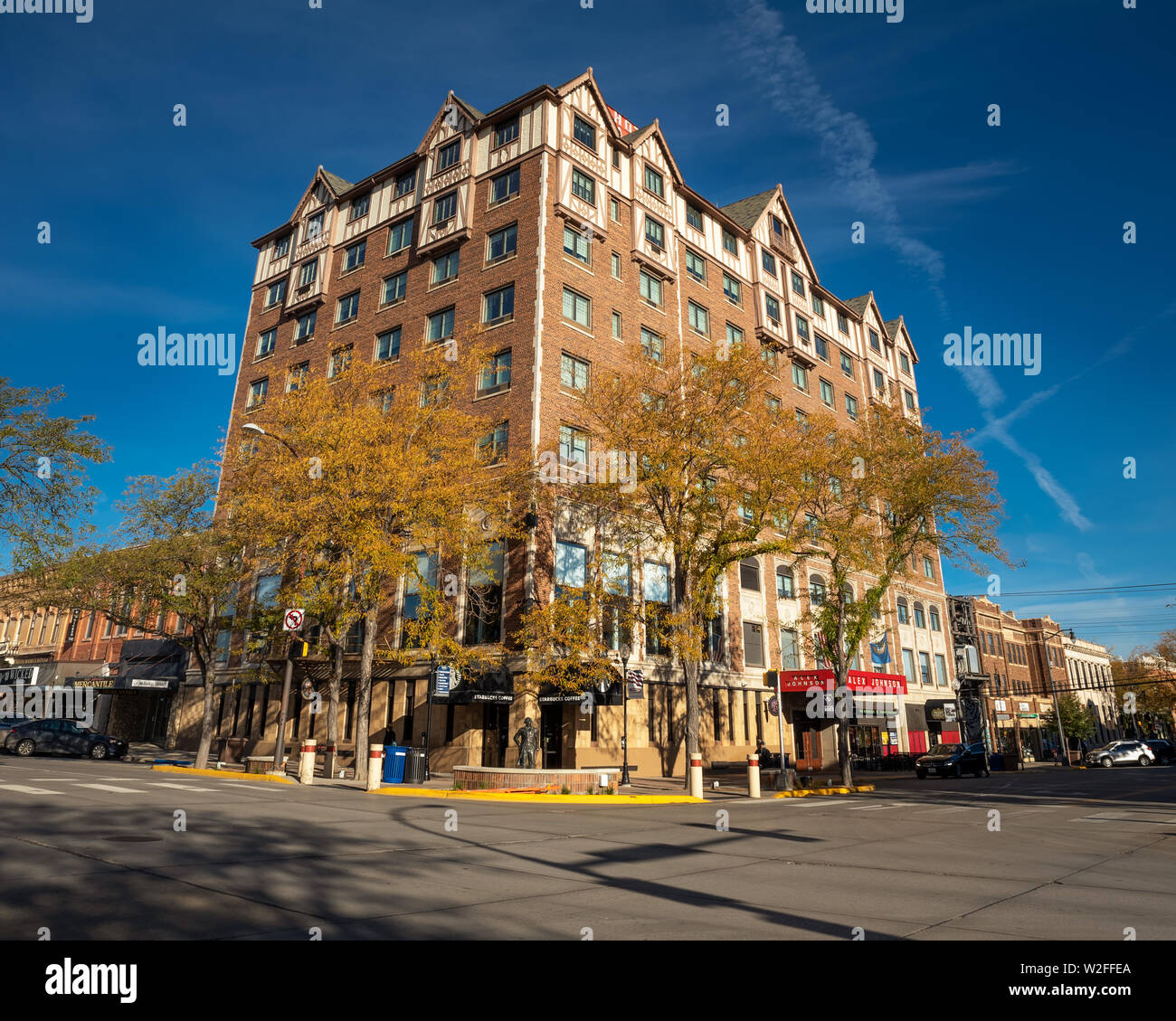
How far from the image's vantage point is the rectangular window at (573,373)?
32.6m

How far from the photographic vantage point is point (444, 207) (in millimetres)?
38188

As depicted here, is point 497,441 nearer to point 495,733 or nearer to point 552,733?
point 495,733

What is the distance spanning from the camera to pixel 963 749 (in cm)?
3888

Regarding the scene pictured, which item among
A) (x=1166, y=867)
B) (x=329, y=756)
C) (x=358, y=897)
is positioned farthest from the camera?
(x=329, y=756)

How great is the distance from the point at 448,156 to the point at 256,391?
17.8 meters

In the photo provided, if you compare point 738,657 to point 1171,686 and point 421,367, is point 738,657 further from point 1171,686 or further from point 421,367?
point 1171,686

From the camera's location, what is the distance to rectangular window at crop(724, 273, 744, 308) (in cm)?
4431

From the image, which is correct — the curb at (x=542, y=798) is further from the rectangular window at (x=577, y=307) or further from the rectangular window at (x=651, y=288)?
the rectangular window at (x=651, y=288)

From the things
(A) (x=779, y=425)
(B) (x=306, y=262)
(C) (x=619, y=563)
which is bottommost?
(C) (x=619, y=563)

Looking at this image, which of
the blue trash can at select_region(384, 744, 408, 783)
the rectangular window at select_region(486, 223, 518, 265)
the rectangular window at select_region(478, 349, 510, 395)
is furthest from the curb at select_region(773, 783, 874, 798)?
the rectangular window at select_region(486, 223, 518, 265)

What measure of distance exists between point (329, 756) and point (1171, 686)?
322 feet

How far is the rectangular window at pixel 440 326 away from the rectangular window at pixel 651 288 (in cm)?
932
